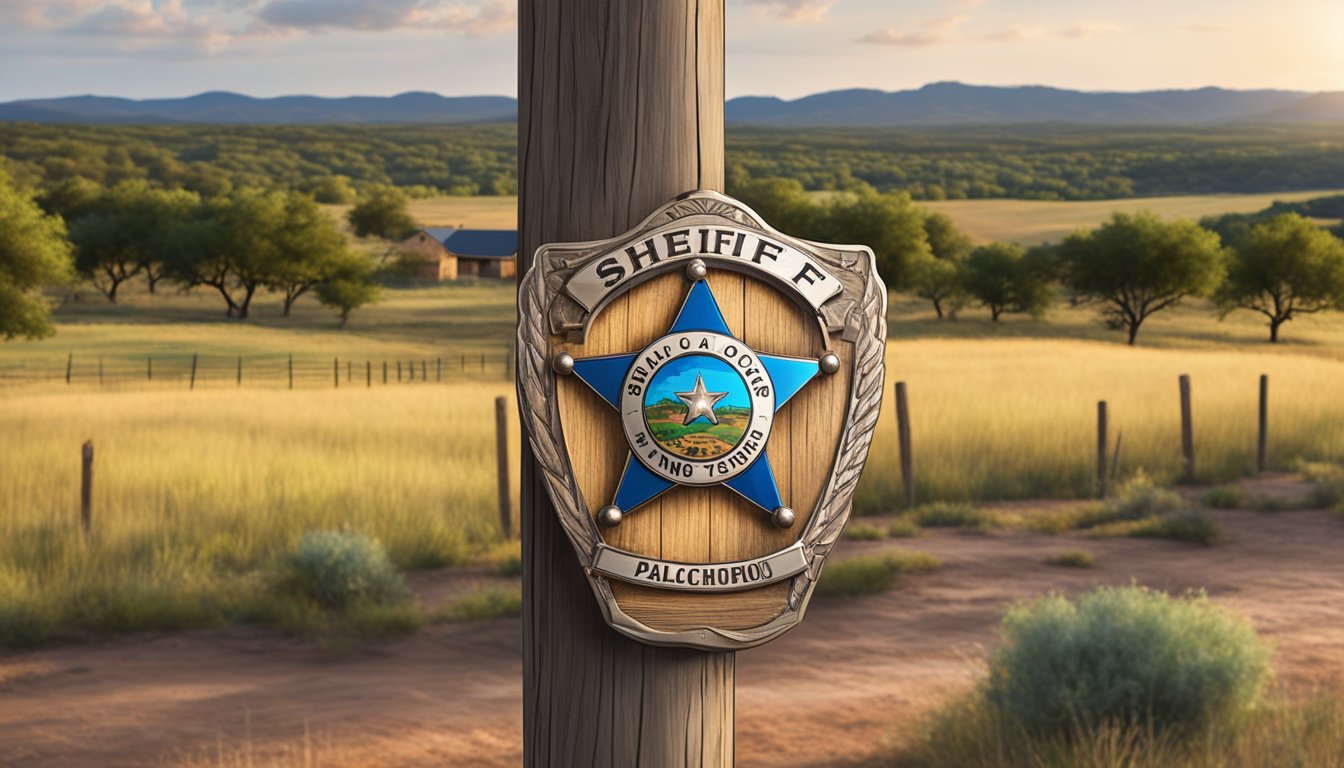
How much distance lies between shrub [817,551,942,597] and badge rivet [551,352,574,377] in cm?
963

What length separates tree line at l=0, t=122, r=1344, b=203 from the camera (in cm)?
12206

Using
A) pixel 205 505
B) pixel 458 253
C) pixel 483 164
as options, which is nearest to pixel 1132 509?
pixel 205 505

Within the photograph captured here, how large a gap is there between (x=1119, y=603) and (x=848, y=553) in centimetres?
615

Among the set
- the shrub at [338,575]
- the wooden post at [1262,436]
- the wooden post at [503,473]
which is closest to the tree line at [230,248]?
the wooden post at [1262,436]

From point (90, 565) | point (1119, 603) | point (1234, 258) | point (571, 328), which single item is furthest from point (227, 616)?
point (1234, 258)

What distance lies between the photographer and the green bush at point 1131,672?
23.1ft

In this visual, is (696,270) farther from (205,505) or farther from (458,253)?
(458,253)

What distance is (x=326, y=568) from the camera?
11.3m

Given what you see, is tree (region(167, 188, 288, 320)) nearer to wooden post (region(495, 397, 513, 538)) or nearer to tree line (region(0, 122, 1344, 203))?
tree line (region(0, 122, 1344, 203))

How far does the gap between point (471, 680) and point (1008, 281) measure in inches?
2303

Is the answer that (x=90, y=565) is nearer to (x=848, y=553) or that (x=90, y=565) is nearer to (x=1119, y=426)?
(x=848, y=553)

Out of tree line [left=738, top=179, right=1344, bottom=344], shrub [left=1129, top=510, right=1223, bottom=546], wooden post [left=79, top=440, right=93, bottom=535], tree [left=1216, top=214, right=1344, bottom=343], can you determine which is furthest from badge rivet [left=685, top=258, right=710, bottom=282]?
tree [left=1216, top=214, right=1344, bottom=343]

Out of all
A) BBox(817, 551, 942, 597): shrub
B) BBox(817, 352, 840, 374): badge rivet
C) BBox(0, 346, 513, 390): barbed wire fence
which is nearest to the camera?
BBox(817, 352, 840, 374): badge rivet

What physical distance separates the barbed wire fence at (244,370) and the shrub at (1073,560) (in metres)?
29.9
